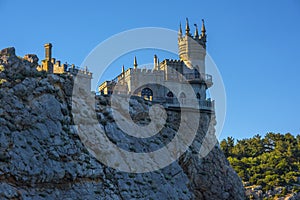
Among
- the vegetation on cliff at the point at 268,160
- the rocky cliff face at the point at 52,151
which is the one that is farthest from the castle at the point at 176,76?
the vegetation on cliff at the point at 268,160

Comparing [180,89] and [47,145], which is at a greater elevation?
[180,89]

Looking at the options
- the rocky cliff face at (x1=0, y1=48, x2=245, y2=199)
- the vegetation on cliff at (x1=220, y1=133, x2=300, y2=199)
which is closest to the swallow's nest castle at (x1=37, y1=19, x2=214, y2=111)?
the rocky cliff face at (x1=0, y1=48, x2=245, y2=199)

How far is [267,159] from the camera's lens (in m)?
98.7

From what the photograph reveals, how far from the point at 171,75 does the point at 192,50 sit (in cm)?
513

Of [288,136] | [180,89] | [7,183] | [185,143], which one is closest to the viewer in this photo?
[7,183]

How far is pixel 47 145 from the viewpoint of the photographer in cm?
5053

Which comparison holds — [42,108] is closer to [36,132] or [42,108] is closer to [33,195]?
[36,132]

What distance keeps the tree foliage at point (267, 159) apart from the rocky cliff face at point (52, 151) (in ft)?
112

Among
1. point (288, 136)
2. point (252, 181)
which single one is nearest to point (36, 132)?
point (252, 181)

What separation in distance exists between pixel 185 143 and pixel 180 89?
8028 mm

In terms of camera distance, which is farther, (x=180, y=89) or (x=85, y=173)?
(x=180, y=89)

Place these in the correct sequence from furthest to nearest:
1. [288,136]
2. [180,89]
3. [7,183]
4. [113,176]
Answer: [288,136] → [180,89] → [113,176] → [7,183]

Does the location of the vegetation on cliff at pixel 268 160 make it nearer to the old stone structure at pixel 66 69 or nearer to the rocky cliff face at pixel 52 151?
the rocky cliff face at pixel 52 151

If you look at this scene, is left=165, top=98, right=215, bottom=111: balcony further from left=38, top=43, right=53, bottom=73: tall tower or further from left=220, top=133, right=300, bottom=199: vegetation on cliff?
left=220, top=133, right=300, bottom=199: vegetation on cliff
